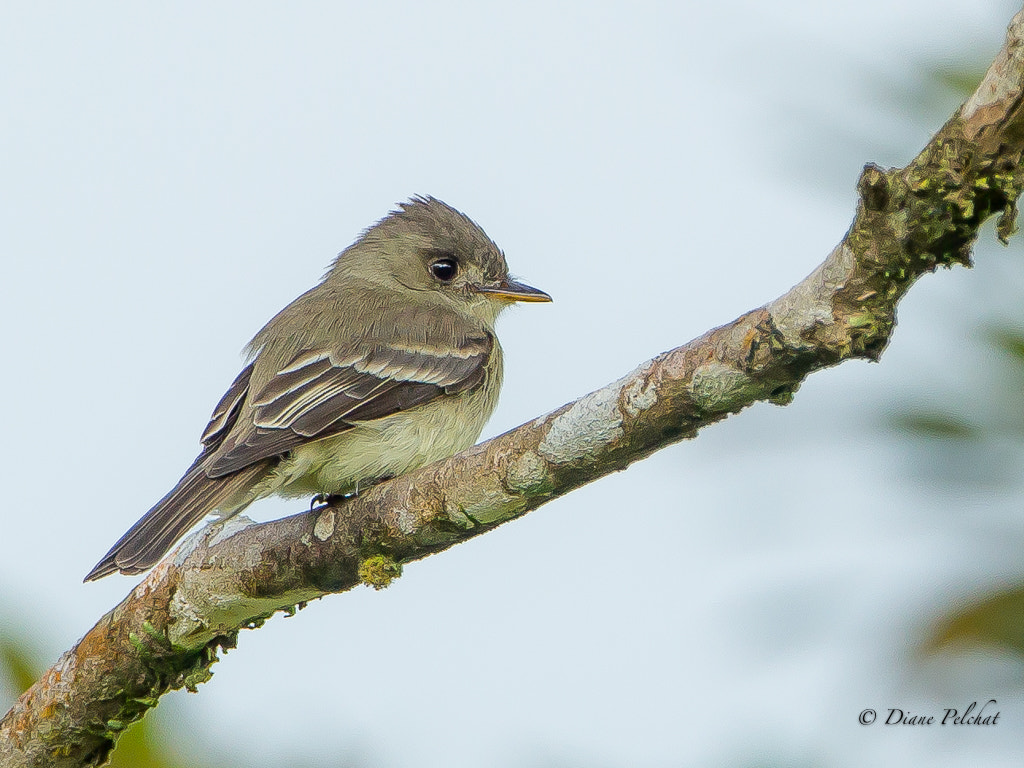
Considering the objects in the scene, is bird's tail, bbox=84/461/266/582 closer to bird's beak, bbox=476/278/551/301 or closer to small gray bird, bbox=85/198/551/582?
small gray bird, bbox=85/198/551/582

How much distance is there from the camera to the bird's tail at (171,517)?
446 centimetres

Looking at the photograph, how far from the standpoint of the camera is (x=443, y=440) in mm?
5336

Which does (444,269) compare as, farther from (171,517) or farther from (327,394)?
(171,517)

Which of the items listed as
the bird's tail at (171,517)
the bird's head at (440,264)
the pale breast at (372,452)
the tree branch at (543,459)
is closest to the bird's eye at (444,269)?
the bird's head at (440,264)

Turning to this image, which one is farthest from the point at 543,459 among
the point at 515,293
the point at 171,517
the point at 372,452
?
the point at 515,293

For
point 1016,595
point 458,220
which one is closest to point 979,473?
point 1016,595

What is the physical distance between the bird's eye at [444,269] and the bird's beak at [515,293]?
0.19 meters

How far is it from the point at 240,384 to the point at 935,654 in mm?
3897

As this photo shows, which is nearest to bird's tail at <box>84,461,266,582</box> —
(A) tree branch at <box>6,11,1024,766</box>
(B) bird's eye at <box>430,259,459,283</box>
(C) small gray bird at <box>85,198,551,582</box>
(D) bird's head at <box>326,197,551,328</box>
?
(C) small gray bird at <box>85,198,551,582</box>

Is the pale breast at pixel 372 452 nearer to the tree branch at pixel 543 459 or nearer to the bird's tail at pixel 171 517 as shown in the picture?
the bird's tail at pixel 171 517

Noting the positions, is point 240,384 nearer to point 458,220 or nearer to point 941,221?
point 458,220

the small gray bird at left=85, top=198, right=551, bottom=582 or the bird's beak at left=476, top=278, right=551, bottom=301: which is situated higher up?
Answer: the bird's beak at left=476, top=278, right=551, bottom=301

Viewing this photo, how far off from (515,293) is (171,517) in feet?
8.87

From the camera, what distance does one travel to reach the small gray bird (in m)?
4.82
